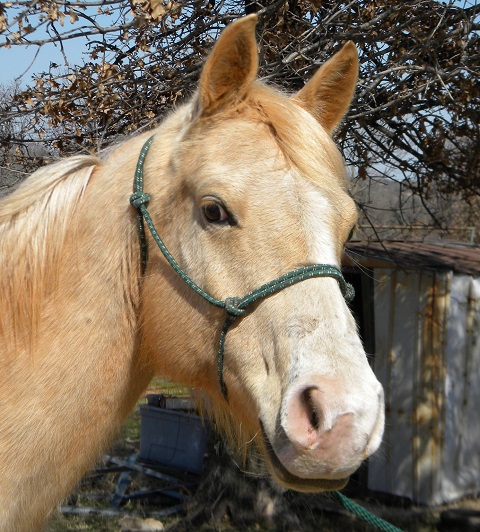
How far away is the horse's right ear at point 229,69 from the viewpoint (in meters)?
2.09

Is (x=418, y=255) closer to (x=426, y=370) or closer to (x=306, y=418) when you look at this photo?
(x=426, y=370)

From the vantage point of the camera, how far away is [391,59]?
4.97 meters

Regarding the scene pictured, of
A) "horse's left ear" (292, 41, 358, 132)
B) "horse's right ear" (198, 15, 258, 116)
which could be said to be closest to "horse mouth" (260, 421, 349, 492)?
"horse's right ear" (198, 15, 258, 116)

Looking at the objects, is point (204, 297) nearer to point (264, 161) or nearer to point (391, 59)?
point (264, 161)

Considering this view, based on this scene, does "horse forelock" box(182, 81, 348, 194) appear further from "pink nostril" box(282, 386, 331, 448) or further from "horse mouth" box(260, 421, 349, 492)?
"horse mouth" box(260, 421, 349, 492)

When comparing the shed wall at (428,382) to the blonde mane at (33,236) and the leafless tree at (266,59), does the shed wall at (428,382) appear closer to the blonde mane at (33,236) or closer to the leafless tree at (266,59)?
the leafless tree at (266,59)

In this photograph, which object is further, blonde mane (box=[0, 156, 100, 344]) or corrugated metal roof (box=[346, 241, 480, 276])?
corrugated metal roof (box=[346, 241, 480, 276])

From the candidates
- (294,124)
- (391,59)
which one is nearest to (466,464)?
(391,59)

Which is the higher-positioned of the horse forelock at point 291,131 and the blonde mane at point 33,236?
the horse forelock at point 291,131

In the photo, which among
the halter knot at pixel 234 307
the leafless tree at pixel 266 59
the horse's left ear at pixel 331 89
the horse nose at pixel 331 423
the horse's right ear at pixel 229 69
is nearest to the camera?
the horse nose at pixel 331 423

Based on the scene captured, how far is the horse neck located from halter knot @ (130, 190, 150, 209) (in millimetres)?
48

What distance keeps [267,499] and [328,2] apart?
4.52 metres

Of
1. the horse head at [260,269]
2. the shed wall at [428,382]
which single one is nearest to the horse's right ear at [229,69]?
the horse head at [260,269]

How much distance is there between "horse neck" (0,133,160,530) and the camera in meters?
2.03
